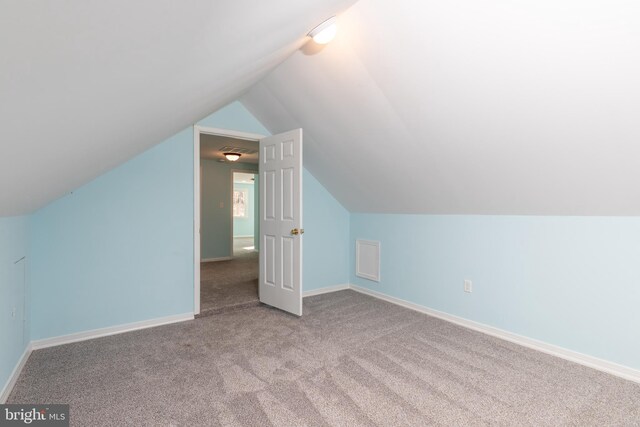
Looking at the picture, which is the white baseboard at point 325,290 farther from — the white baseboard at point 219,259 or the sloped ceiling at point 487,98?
the white baseboard at point 219,259

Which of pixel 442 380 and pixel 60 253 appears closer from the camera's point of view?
pixel 442 380

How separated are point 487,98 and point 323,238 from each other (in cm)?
274

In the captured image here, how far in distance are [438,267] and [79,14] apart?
340 centimetres

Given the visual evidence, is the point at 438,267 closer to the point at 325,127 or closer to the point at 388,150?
the point at 388,150

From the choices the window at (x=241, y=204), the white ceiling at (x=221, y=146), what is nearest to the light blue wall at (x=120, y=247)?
the white ceiling at (x=221, y=146)

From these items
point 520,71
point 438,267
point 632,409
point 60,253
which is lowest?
point 632,409

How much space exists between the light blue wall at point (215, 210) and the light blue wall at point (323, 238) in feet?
10.9

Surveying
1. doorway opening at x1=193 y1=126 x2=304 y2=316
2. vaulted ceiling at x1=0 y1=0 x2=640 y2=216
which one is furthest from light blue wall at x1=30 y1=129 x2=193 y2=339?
vaulted ceiling at x1=0 y1=0 x2=640 y2=216

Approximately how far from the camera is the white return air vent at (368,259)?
4035 mm

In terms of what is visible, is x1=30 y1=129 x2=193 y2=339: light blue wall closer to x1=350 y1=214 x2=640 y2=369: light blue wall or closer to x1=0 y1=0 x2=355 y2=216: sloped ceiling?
x1=0 y1=0 x2=355 y2=216: sloped ceiling

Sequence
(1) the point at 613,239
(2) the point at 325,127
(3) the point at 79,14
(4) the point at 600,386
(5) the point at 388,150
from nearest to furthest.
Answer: (3) the point at 79,14
(4) the point at 600,386
(1) the point at 613,239
(5) the point at 388,150
(2) the point at 325,127

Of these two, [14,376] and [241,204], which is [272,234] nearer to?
[14,376]

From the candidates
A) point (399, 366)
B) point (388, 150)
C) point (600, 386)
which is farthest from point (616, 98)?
point (399, 366)

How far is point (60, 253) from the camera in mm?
2668
